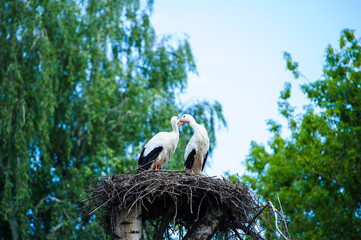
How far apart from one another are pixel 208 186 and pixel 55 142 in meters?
8.88

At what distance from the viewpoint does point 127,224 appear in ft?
21.2

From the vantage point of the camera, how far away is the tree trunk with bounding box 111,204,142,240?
6.42m

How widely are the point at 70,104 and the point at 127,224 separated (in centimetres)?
826

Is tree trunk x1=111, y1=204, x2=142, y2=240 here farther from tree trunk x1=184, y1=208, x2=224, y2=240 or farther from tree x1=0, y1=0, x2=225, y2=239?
tree x1=0, y1=0, x2=225, y2=239

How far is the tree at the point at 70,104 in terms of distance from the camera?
12695 mm

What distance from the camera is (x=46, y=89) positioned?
12.9m

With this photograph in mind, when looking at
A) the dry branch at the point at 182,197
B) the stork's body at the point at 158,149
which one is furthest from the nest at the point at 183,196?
the stork's body at the point at 158,149

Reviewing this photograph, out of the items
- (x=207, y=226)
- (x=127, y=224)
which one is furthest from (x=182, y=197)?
(x=127, y=224)

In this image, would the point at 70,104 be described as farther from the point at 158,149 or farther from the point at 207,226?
the point at 207,226

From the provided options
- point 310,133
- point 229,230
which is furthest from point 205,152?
point 310,133

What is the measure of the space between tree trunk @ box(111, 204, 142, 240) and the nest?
0.08 metres

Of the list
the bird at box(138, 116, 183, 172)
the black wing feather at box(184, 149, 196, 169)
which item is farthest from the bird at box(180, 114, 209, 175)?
the bird at box(138, 116, 183, 172)

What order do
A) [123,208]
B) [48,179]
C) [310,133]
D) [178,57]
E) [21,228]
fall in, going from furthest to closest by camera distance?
[178,57], [310,133], [48,179], [21,228], [123,208]

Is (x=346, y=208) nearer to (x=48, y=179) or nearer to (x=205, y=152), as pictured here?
(x=205, y=152)
